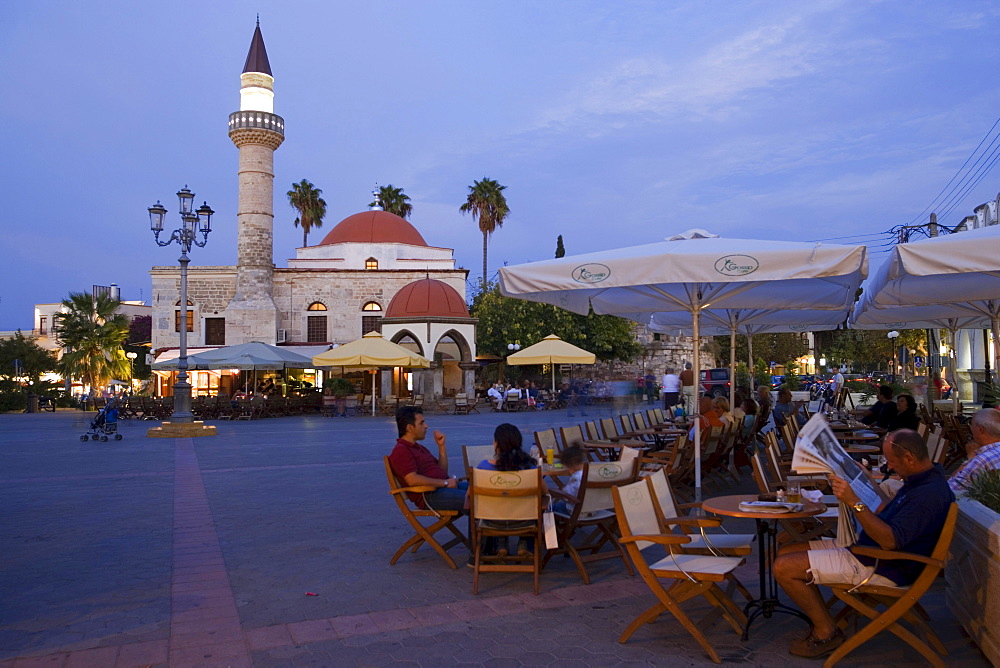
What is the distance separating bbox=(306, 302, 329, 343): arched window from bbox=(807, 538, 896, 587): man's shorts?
41397 millimetres

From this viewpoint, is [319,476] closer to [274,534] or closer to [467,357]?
[274,534]

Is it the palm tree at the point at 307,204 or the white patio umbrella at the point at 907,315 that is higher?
the palm tree at the point at 307,204

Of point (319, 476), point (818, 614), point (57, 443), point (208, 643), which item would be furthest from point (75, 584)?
point (57, 443)

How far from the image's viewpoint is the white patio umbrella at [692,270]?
21.7ft

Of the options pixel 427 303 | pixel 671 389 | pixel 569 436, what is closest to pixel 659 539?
pixel 569 436

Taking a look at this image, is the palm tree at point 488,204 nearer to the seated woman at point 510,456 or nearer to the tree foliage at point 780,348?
the tree foliage at point 780,348

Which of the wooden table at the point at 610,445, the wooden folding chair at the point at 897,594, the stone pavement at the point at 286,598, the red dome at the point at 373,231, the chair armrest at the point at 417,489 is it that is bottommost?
the stone pavement at the point at 286,598

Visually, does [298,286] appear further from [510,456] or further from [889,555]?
[889,555]

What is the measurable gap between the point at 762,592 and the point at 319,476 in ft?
26.6

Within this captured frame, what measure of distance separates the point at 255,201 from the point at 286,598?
3695cm

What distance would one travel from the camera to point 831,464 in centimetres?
424

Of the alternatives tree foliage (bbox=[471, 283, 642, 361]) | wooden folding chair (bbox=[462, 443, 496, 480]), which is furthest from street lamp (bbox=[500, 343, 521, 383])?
wooden folding chair (bbox=[462, 443, 496, 480])

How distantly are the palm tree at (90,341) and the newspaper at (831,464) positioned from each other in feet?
132

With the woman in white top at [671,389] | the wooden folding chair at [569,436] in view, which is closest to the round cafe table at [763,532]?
the wooden folding chair at [569,436]
